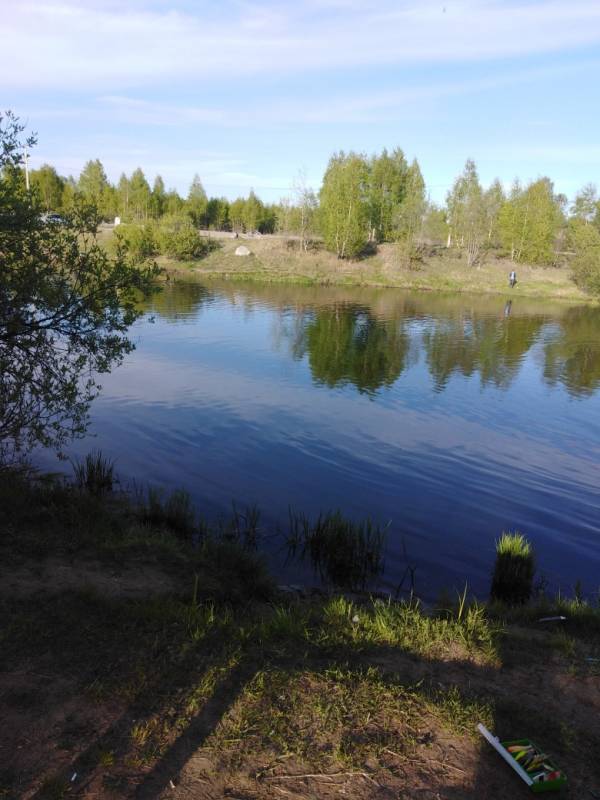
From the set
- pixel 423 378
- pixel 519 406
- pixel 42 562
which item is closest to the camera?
pixel 42 562

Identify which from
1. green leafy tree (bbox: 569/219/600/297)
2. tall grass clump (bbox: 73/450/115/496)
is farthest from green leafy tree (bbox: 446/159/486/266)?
tall grass clump (bbox: 73/450/115/496)

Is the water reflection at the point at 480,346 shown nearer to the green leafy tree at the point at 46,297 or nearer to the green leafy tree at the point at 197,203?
the green leafy tree at the point at 46,297

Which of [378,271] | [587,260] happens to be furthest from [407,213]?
[587,260]

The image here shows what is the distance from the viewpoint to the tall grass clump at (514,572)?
9953 millimetres

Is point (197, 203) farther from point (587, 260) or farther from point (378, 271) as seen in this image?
point (587, 260)

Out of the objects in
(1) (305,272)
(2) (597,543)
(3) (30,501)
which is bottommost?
(2) (597,543)

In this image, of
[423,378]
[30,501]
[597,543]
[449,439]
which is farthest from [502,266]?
[30,501]

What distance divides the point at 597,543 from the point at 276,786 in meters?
10.1

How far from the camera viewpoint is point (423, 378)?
26.2 meters

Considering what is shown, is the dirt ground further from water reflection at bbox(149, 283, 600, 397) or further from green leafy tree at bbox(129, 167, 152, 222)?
green leafy tree at bbox(129, 167, 152, 222)

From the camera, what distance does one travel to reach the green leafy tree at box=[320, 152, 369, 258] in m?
73.1

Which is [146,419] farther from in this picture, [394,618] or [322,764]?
[322,764]

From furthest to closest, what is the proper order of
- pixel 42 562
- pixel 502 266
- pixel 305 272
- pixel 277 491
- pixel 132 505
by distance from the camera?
pixel 502 266
pixel 305 272
pixel 277 491
pixel 132 505
pixel 42 562

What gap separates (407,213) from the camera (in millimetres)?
75625
